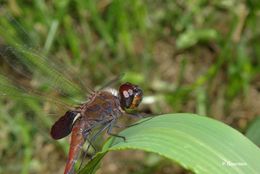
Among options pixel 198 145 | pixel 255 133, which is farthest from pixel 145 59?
pixel 198 145

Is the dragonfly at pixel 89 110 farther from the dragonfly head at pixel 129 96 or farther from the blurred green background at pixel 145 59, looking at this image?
the blurred green background at pixel 145 59

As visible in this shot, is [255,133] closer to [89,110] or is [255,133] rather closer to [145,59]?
[89,110]

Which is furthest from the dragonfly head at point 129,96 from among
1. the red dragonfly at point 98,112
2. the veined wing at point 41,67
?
the veined wing at point 41,67

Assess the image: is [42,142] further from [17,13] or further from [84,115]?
[84,115]

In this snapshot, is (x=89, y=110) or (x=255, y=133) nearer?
(x=255, y=133)

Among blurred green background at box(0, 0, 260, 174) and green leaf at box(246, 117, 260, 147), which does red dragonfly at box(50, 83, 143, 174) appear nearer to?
green leaf at box(246, 117, 260, 147)

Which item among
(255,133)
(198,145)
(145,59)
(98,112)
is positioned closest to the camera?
(198,145)

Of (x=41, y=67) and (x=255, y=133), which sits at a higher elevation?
(x=41, y=67)
